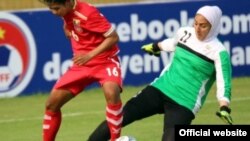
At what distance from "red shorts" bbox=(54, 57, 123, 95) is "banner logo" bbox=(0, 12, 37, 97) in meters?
6.68

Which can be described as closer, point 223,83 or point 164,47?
point 223,83

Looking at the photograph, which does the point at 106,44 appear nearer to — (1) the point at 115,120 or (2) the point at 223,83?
(1) the point at 115,120

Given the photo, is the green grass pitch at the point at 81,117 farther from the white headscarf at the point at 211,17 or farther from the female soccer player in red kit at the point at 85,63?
the white headscarf at the point at 211,17

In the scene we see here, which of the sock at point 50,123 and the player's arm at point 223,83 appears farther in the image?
the sock at point 50,123

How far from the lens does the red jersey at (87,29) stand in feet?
36.9

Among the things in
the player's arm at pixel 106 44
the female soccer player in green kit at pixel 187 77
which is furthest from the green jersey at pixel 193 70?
the player's arm at pixel 106 44

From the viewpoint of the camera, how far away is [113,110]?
1103 cm

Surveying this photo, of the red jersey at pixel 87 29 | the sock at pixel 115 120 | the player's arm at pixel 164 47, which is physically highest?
the red jersey at pixel 87 29

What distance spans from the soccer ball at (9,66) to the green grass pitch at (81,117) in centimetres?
31

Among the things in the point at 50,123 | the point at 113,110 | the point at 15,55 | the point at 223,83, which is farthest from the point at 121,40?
the point at 223,83

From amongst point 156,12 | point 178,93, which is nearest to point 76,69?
point 178,93

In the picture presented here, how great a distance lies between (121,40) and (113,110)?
8.19 m

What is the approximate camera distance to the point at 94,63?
Answer: 1130cm

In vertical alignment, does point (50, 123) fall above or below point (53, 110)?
below
